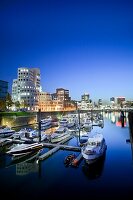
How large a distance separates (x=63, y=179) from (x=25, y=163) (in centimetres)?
983

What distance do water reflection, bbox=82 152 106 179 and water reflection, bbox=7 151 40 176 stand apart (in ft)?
26.5

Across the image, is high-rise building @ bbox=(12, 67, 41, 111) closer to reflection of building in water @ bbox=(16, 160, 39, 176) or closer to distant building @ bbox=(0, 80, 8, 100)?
distant building @ bbox=(0, 80, 8, 100)

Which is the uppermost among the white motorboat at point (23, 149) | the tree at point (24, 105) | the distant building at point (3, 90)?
the distant building at point (3, 90)

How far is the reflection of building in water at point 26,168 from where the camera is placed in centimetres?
2977

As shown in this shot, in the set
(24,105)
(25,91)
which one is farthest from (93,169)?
(25,91)

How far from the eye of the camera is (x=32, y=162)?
3378cm

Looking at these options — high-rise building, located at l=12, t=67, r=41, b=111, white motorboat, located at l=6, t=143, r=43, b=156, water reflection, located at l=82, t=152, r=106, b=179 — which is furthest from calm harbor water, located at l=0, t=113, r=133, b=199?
high-rise building, located at l=12, t=67, r=41, b=111

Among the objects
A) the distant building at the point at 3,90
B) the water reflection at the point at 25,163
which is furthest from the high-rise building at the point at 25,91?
the water reflection at the point at 25,163

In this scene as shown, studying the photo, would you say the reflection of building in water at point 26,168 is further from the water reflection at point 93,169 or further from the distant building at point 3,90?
the distant building at point 3,90

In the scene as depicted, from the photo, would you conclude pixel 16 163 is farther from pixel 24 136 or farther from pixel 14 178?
pixel 24 136

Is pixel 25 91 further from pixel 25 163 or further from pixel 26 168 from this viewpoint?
pixel 26 168

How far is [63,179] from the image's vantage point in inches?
1053

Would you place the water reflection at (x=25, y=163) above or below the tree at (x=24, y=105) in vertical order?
below

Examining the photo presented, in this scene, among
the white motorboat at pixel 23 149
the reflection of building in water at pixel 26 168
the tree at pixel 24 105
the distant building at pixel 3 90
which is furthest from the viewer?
the tree at pixel 24 105
